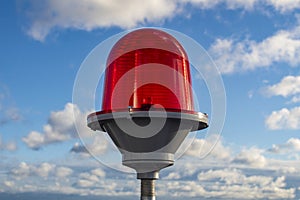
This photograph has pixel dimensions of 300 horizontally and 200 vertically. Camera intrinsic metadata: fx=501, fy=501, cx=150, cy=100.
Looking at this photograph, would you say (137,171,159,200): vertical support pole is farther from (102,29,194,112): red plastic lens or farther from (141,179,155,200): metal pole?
(102,29,194,112): red plastic lens

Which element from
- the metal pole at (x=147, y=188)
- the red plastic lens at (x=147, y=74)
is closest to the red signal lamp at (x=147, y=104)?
the red plastic lens at (x=147, y=74)

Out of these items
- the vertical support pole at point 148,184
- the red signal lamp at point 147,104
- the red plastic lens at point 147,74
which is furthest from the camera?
the vertical support pole at point 148,184

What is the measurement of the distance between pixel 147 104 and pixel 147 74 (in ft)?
3.38

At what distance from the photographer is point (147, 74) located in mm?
15500

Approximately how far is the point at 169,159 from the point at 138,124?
1675 millimetres

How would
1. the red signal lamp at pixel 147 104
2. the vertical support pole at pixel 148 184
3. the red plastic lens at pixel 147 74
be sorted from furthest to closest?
the vertical support pole at pixel 148 184, the red plastic lens at pixel 147 74, the red signal lamp at pixel 147 104

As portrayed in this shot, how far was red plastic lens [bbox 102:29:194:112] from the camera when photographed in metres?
15.4

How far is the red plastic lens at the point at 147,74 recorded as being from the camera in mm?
15422

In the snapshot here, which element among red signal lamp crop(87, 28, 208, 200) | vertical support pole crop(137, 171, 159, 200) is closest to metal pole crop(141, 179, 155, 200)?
vertical support pole crop(137, 171, 159, 200)

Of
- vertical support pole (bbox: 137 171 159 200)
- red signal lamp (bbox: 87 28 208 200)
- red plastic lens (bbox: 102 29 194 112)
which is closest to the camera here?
red signal lamp (bbox: 87 28 208 200)

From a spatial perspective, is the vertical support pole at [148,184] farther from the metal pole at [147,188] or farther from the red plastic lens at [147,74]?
the red plastic lens at [147,74]

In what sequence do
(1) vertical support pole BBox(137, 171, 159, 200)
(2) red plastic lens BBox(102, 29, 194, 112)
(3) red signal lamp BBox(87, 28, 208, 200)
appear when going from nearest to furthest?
(3) red signal lamp BBox(87, 28, 208, 200) < (2) red plastic lens BBox(102, 29, 194, 112) < (1) vertical support pole BBox(137, 171, 159, 200)

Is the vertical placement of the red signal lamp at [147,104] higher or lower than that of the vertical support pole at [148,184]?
higher

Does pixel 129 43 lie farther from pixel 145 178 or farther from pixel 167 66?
pixel 145 178
